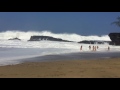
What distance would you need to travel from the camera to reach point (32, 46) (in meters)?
6.32

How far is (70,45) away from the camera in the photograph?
644 cm

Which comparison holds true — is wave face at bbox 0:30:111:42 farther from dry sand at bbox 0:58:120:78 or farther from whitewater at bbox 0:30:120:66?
dry sand at bbox 0:58:120:78

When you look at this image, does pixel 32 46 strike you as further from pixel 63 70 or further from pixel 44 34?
pixel 63 70

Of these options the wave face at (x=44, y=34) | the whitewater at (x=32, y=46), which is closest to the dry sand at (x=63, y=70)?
the whitewater at (x=32, y=46)

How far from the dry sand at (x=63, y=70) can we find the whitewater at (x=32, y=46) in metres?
0.14

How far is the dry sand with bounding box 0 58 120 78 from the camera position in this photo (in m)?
6.11

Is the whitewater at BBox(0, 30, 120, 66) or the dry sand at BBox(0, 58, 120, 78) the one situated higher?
the whitewater at BBox(0, 30, 120, 66)

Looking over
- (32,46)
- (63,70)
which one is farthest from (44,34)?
(63,70)

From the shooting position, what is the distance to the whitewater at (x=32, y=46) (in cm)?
619

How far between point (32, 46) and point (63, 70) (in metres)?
0.67

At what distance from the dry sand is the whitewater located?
0.47 ft

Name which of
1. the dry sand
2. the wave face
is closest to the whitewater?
the wave face

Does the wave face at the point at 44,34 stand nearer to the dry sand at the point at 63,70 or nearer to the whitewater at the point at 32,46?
the whitewater at the point at 32,46

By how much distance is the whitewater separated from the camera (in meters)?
6.19
